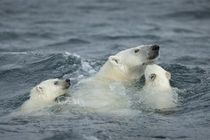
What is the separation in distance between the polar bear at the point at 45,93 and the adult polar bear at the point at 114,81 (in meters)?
0.28

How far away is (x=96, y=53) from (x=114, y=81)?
420cm

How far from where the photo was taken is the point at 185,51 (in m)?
12.8

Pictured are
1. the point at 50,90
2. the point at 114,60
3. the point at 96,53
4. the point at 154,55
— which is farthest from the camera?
the point at 96,53

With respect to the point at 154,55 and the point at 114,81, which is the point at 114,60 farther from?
the point at 154,55

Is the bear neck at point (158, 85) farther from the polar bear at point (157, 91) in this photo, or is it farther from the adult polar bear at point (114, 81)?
the adult polar bear at point (114, 81)

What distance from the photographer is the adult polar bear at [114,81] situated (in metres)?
7.48

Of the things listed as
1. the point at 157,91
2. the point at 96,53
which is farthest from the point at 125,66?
the point at 96,53

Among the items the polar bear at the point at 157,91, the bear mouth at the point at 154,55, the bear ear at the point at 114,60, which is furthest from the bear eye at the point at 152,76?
the bear ear at the point at 114,60

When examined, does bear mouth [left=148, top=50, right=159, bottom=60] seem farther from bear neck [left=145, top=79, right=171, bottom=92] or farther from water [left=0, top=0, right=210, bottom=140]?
water [left=0, top=0, right=210, bottom=140]

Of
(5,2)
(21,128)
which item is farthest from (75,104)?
(5,2)

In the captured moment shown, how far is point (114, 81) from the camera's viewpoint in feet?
28.1

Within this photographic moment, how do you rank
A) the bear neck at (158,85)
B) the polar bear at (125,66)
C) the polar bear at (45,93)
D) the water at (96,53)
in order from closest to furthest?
the water at (96,53), the polar bear at (45,93), the bear neck at (158,85), the polar bear at (125,66)

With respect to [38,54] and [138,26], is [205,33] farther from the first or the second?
[38,54]

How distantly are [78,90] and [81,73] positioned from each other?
197 cm
